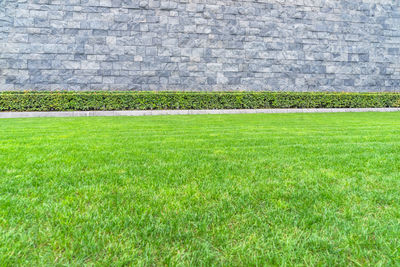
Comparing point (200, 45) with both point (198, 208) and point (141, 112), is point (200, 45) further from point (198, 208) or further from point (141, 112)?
point (198, 208)

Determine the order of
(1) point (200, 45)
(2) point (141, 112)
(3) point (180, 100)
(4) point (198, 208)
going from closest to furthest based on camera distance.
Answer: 1. (4) point (198, 208)
2. (2) point (141, 112)
3. (3) point (180, 100)
4. (1) point (200, 45)

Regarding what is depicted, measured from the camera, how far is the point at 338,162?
3268 mm

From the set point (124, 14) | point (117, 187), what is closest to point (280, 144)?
point (117, 187)

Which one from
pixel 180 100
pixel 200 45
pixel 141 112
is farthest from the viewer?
pixel 200 45

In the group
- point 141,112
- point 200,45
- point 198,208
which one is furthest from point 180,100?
point 198,208

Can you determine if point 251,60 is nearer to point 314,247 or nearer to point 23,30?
point 23,30

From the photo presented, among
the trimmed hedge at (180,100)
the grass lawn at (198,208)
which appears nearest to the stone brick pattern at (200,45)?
the trimmed hedge at (180,100)

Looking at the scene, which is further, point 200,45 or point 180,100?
point 200,45

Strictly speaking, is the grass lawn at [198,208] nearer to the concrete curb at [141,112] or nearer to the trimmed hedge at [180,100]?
the concrete curb at [141,112]

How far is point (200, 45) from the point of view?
14453 millimetres

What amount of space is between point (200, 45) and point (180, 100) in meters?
4.04

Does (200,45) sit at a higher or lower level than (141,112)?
higher

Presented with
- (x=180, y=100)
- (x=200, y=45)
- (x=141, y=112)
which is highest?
(x=200, y=45)

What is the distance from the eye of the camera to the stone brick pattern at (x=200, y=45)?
42.5 ft
